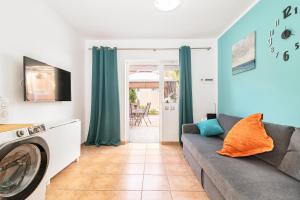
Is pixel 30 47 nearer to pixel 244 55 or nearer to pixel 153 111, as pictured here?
pixel 244 55

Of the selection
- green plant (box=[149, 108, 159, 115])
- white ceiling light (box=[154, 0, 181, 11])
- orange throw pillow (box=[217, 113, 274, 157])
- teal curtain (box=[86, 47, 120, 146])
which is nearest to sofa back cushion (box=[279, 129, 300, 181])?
orange throw pillow (box=[217, 113, 274, 157])

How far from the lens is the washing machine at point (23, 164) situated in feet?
4.43

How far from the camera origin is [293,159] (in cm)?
153

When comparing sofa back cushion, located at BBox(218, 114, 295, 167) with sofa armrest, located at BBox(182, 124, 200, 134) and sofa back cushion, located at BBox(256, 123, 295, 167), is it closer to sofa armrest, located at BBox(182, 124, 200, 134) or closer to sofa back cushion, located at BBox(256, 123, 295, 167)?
sofa back cushion, located at BBox(256, 123, 295, 167)

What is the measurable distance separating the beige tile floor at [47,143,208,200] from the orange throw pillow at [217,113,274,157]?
0.60 metres

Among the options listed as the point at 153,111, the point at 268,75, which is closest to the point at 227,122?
the point at 268,75

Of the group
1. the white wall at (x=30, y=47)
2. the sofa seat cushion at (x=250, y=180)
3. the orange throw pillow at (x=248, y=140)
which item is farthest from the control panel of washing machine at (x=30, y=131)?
the orange throw pillow at (x=248, y=140)

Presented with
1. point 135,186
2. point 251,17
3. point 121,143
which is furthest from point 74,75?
point 251,17

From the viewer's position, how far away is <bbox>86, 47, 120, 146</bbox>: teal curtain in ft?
13.4

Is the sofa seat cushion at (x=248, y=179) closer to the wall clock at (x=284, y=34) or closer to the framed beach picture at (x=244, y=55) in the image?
the wall clock at (x=284, y=34)

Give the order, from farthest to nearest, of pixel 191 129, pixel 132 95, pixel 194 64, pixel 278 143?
1. pixel 132 95
2. pixel 194 64
3. pixel 191 129
4. pixel 278 143

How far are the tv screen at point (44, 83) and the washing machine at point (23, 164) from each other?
0.88 metres

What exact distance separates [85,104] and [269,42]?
145 inches

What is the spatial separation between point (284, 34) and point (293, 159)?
135cm
